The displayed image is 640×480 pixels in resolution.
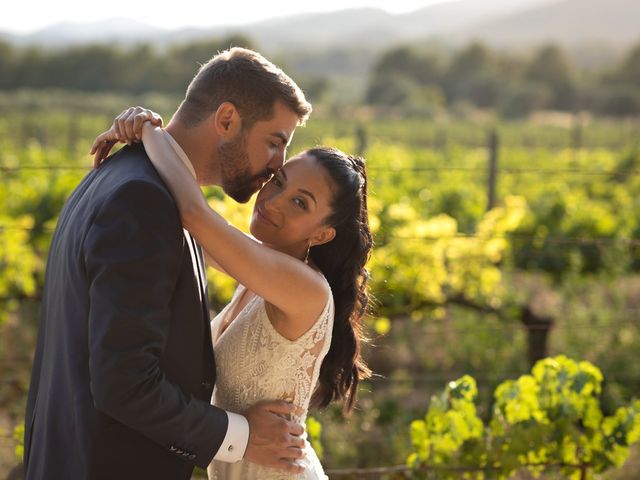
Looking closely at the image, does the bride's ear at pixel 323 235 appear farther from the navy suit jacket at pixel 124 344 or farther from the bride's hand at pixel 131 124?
the bride's hand at pixel 131 124

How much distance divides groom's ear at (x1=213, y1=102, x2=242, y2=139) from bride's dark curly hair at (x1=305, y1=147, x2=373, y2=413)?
205mm

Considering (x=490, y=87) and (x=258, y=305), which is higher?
(x=258, y=305)

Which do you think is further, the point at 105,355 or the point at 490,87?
the point at 490,87

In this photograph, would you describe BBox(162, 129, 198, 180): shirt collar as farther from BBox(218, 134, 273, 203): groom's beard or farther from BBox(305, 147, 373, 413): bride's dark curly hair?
BBox(305, 147, 373, 413): bride's dark curly hair

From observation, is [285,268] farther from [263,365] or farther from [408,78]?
[408,78]

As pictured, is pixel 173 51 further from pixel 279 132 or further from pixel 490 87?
pixel 279 132

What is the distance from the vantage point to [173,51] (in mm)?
75375

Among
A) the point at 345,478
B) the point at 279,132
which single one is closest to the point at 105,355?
the point at 279,132

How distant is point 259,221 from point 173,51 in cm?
7576

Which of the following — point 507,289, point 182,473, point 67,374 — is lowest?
point 507,289

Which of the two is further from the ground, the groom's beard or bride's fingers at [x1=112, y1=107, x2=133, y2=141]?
bride's fingers at [x1=112, y1=107, x2=133, y2=141]

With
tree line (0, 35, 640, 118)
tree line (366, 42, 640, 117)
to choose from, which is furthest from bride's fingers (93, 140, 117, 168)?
tree line (0, 35, 640, 118)

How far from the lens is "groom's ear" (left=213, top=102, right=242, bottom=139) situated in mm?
2064

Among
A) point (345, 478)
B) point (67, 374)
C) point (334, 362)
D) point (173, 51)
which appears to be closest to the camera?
point (67, 374)
